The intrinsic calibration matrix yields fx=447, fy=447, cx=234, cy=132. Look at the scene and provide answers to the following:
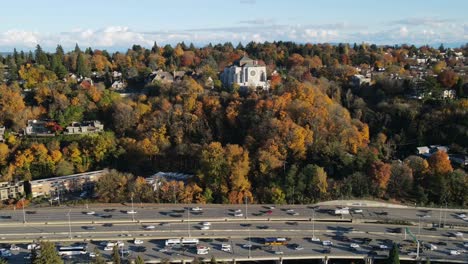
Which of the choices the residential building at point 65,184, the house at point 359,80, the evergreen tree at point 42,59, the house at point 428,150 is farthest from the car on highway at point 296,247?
the evergreen tree at point 42,59

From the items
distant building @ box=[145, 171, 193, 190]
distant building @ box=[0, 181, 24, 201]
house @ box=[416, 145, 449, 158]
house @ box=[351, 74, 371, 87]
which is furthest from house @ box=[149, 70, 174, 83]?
house @ box=[416, 145, 449, 158]

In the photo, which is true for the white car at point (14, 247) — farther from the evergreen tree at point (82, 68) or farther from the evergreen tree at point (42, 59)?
the evergreen tree at point (42, 59)

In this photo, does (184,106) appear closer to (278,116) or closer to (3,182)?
(278,116)

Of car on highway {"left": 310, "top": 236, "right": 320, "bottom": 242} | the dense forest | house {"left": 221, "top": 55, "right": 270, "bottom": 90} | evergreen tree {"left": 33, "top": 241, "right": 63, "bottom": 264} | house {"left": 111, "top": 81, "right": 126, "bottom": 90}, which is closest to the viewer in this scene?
Result: evergreen tree {"left": 33, "top": 241, "right": 63, "bottom": 264}

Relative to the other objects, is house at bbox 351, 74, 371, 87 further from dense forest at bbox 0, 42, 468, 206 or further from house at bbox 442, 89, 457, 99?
house at bbox 442, 89, 457, 99

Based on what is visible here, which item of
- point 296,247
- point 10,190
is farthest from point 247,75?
point 296,247

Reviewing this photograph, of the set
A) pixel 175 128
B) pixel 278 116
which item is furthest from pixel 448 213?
pixel 175 128
